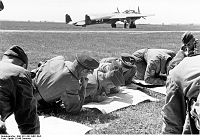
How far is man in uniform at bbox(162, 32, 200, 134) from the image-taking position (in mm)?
2044

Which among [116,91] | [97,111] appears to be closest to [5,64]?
[97,111]

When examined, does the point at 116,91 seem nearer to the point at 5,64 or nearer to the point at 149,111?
the point at 149,111

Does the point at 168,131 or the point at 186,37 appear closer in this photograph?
the point at 168,131

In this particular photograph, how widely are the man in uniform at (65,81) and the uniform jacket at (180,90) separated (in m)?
2.94

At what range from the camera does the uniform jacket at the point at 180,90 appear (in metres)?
2.07

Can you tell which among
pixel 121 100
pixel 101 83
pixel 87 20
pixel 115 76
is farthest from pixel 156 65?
pixel 87 20

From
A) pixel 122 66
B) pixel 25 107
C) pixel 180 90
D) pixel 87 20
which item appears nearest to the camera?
pixel 180 90

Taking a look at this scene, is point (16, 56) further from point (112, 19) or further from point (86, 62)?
point (112, 19)

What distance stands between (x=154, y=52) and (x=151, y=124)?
119 inches

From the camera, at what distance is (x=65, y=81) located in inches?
207

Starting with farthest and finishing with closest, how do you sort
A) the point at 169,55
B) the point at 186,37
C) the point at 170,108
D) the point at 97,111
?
the point at 169,55 < the point at 186,37 < the point at 97,111 < the point at 170,108

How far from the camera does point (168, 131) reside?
2.38 metres

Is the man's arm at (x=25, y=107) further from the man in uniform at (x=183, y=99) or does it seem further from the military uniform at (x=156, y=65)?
the military uniform at (x=156, y=65)

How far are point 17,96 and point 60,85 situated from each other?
2.27m
